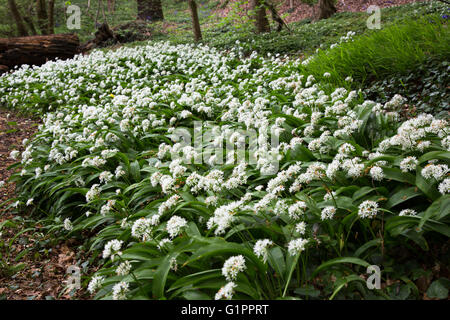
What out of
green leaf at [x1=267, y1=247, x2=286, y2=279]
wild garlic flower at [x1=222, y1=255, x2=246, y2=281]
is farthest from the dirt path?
green leaf at [x1=267, y1=247, x2=286, y2=279]

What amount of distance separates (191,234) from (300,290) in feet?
3.45

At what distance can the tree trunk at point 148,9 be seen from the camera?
58.9ft

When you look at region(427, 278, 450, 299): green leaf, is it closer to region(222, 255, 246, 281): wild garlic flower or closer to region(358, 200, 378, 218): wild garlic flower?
region(358, 200, 378, 218): wild garlic flower

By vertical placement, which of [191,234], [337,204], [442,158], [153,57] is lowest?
[191,234]

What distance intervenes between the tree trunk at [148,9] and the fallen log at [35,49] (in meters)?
5.51

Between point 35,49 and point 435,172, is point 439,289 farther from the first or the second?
point 35,49

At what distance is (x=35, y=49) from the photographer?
41.0 ft

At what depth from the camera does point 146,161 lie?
4.64 metres

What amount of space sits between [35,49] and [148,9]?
7627 millimetres

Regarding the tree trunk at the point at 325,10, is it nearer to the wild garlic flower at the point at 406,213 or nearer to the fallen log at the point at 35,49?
the fallen log at the point at 35,49

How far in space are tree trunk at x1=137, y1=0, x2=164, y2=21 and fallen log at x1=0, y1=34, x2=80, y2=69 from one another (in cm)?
551

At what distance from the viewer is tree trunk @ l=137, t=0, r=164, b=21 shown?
17.9 metres

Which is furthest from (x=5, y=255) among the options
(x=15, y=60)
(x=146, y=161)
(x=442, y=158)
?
Result: (x=15, y=60)

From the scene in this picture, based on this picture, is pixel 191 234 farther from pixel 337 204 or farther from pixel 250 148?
pixel 250 148
